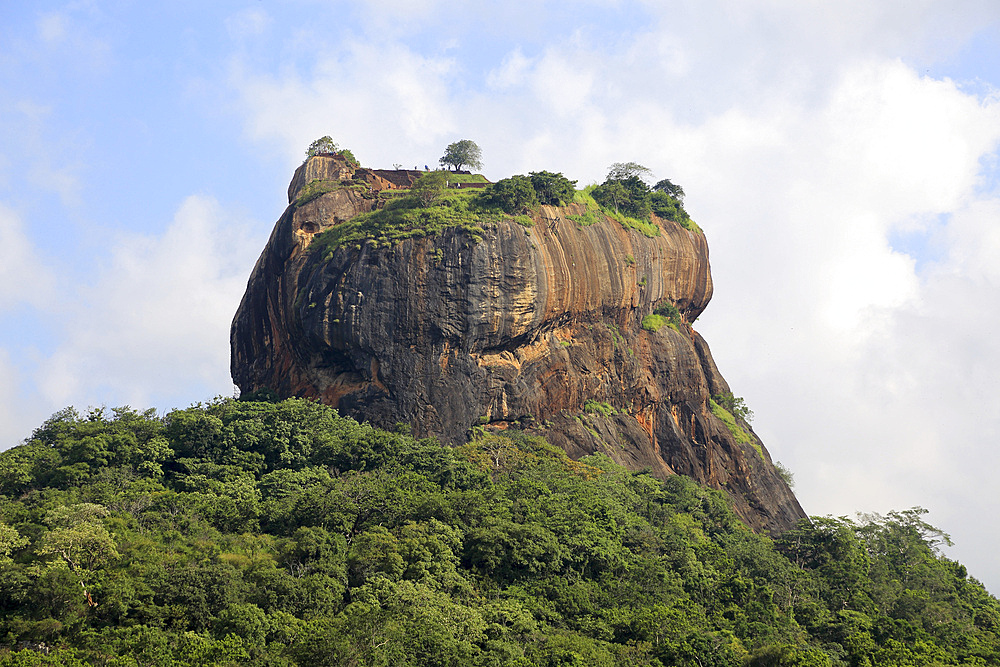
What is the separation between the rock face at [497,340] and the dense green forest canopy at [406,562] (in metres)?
2.21

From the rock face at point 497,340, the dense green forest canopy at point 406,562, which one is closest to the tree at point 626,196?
the rock face at point 497,340

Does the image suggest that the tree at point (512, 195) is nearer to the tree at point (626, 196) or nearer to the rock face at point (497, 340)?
the rock face at point (497, 340)

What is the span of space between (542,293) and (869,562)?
17184 millimetres

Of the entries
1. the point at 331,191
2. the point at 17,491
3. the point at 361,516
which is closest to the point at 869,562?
A: the point at 361,516

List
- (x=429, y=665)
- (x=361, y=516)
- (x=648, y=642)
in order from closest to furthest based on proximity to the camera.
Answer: (x=429, y=665), (x=648, y=642), (x=361, y=516)

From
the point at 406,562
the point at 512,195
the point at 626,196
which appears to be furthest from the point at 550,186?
the point at 406,562

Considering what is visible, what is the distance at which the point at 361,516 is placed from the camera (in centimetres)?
3522

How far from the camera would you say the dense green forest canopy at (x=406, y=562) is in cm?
2758

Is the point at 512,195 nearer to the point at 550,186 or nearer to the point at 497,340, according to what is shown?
the point at 550,186

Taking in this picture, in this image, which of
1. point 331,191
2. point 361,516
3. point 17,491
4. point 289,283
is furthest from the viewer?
point 331,191

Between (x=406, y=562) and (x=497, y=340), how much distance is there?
14.3m

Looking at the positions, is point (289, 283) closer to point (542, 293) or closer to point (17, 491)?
point (542, 293)

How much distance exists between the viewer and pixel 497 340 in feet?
147

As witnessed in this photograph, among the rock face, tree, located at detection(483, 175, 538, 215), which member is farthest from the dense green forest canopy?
tree, located at detection(483, 175, 538, 215)
